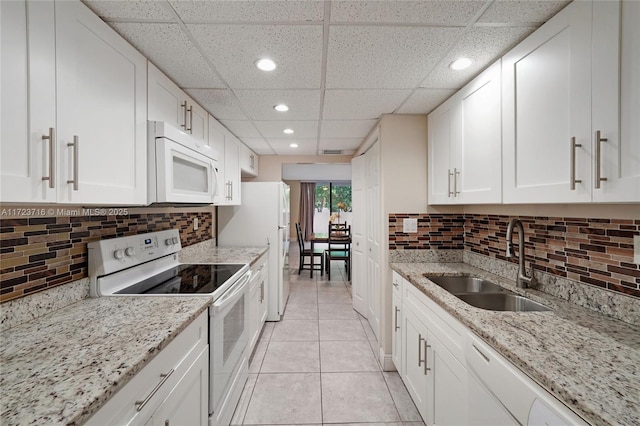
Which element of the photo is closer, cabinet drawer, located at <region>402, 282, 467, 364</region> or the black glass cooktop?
cabinet drawer, located at <region>402, 282, 467, 364</region>

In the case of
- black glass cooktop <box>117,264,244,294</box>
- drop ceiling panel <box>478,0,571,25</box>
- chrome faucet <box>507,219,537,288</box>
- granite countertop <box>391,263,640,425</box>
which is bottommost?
granite countertop <box>391,263,640,425</box>

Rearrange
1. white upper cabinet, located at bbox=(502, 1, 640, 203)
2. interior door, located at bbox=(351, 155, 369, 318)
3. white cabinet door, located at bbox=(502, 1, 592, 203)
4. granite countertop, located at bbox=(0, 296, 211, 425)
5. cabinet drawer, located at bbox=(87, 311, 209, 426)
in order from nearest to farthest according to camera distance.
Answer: granite countertop, located at bbox=(0, 296, 211, 425) < cabinet drawer, located at bbox=(87, 311, 209, 426) < white upper cabinet, located at bbox=(502, 1, 640, 203) < white cabinet door, located at bbox=(502, 1, 592, 203) < interior door, located at bbox=(351, 155, 369, 318)

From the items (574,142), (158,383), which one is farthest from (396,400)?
(574,142)

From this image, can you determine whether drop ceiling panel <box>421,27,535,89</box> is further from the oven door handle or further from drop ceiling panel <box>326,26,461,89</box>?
the oven door handle

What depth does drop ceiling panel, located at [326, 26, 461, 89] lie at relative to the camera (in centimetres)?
124

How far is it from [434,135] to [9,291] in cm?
256

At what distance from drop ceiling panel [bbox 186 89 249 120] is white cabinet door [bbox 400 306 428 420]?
1.97 meters

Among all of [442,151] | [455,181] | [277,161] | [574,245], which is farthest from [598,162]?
[277,161]

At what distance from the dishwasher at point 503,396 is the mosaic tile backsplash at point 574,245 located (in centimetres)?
67

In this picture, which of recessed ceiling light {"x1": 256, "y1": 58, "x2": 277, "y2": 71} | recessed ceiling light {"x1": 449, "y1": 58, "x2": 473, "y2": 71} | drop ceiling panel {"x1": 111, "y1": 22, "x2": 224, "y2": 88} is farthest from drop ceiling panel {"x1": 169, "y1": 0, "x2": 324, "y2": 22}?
recessed ceiling light {"x1": 449, "y1": 58, "x2": 473, "y2": 71}

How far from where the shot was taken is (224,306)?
1567mm

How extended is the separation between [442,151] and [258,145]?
2.20 m

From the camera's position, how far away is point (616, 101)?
885 millimetres

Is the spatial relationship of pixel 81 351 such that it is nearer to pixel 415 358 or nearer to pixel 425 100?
pixel 415 358
